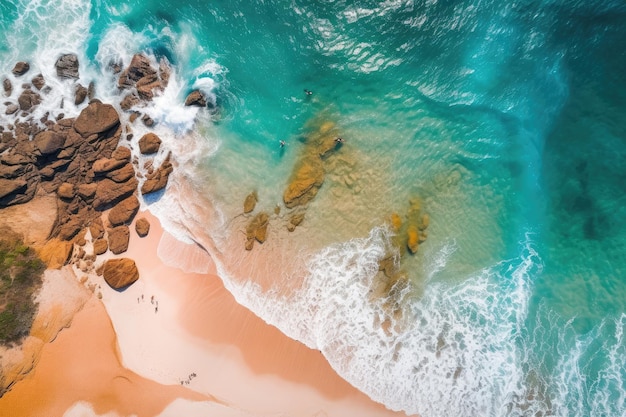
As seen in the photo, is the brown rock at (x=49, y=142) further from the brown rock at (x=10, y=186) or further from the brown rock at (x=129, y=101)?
the brown rock at (x=129, y=101)

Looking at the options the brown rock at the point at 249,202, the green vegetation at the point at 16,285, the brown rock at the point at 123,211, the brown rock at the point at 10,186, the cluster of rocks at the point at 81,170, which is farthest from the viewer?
the brown rock at the point at 249,202

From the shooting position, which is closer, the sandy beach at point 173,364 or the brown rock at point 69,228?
the sandy beach at point 173,364

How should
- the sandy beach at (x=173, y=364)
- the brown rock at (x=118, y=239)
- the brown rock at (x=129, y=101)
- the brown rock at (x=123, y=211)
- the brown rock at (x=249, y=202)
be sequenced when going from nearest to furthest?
the sandy beach at (x=173, y=364), the brown rock at (x=118, y=239), the brown rock at (x=123, y=211), the brown rock at (x=249, y=202), the brown rock at (x=129, y=101)

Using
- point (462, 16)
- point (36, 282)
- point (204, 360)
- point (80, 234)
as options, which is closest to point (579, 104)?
point (462, 16)

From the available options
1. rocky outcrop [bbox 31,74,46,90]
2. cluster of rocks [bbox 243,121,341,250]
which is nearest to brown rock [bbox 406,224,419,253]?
cluster of rocks [bbox 243,121,341,250]

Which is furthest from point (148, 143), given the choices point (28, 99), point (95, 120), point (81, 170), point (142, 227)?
point (28, 99)

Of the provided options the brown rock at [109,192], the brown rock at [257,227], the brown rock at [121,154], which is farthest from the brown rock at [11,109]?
the brown rock at [257,227]

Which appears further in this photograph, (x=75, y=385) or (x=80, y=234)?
(x=80, y=234)

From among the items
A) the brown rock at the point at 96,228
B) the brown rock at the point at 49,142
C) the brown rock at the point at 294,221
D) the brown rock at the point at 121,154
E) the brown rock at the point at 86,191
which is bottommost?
the brown rock at the point at 96,228

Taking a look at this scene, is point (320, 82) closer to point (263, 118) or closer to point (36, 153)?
point (263, 118)
